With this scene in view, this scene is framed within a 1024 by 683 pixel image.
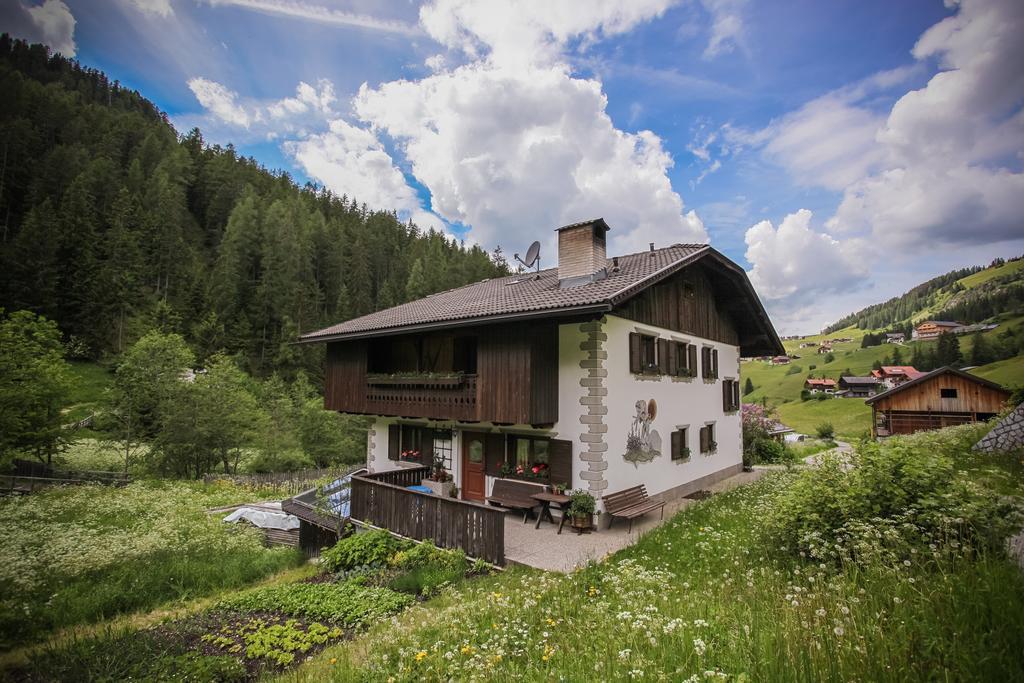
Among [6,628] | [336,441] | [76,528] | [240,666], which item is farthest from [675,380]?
[336,441]

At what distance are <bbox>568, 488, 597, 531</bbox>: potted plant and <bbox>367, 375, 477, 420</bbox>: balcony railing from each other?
3.21m

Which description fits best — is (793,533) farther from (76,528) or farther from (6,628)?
(76,528)

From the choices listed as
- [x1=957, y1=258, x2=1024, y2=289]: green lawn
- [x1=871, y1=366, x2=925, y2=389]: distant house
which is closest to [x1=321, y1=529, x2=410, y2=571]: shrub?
[x1=957, y1=258, x2=1024, y2=289]: green lawn

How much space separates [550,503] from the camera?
11312 mm

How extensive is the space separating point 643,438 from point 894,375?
220 ft

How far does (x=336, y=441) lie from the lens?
31.9 metres

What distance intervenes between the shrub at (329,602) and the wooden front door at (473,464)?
200 inches

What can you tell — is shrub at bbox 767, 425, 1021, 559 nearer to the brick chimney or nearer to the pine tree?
the brick chimney

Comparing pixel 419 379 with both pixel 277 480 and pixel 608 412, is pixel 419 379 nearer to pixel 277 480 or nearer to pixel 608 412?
pixel 608 412

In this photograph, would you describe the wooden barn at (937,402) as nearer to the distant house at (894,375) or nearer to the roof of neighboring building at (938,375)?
the roof of neighboring building at (938,375)

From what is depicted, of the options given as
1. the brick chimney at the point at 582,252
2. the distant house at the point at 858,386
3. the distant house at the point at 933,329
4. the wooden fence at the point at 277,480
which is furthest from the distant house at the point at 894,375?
the wooden fence at the point at 277,480

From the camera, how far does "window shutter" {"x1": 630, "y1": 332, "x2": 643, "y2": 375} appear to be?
12.3m

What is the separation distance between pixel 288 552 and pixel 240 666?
8.19 meters

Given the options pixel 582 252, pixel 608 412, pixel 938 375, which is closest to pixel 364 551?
pixel 608 412
